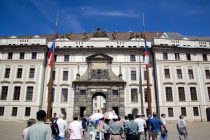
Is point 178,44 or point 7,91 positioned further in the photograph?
point 178,44

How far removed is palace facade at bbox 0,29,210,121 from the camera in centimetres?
2853

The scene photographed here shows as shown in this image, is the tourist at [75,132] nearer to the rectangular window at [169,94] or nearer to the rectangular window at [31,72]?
the rectangular window at [169,94]

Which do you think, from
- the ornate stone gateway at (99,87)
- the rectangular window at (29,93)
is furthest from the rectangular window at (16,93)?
the ornate stone gateway at (99,87)

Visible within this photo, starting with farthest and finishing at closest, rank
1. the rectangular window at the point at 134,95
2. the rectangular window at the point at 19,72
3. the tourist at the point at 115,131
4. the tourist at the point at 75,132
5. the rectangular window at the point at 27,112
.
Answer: the rectangular window at the point at 19,72 → the rectangular window at the point at 134,95 → the rectangular window at the point at 27,112 → the tourist at the point at 75,132 → the tourist at the point at 115,131

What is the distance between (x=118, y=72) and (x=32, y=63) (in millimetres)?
15974

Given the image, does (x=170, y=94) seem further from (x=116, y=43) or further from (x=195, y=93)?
(x=116, y=43)

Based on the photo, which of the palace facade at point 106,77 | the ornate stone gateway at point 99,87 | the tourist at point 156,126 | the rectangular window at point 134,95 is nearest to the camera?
the tourist at point 156,126

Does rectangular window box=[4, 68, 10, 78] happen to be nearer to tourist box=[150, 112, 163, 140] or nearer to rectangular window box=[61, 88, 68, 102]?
rectangular window box=[61, 88, 68, 102]

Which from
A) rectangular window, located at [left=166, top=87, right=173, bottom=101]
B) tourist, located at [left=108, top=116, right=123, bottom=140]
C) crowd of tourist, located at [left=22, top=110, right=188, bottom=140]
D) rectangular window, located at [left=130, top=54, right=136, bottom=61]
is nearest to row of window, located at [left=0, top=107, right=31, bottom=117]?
rectangular window, located at [left=130, top=54, right=136, bottom=61]

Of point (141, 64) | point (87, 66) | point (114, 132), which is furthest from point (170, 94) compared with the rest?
point (114, 132)

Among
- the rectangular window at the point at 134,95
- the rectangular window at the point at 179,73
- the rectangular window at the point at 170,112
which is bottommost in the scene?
the rectangular window at the point at 170,112

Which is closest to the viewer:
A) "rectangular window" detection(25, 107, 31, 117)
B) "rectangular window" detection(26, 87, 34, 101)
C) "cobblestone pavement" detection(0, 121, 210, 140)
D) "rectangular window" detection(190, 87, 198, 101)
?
"cobblestone pavement" detection(0, 121, 210, 140)

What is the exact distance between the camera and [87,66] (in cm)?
3080

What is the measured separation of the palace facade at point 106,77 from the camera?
28.5 metres
